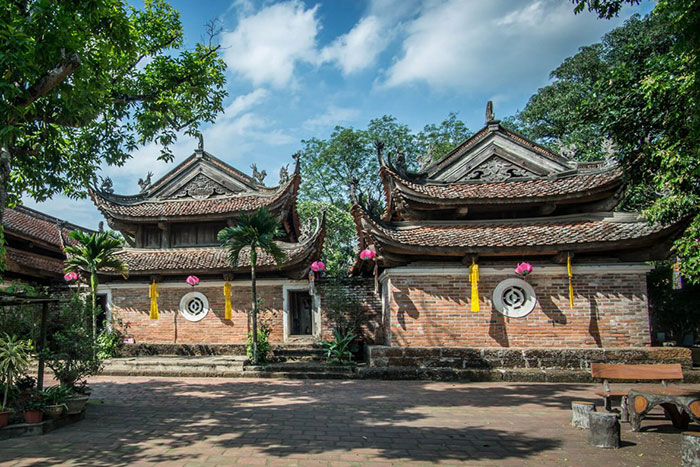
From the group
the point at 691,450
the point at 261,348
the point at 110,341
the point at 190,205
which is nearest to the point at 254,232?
the point at 261,348

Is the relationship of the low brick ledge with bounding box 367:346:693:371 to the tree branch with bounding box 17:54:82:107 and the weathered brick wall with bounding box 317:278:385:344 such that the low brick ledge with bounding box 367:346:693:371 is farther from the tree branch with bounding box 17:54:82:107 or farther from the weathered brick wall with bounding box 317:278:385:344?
the tree branch with bounding box 17:54:82:107

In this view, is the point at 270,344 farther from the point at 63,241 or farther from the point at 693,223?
the point at 693,223

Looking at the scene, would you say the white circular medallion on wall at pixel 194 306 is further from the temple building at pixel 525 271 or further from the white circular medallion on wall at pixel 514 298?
the white circular medallion on wall at pixel 514 298

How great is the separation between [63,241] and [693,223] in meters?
19.0

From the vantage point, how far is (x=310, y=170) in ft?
104

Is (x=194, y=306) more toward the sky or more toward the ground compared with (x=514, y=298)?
more toward the ground

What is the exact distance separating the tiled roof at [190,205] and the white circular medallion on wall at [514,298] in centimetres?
861

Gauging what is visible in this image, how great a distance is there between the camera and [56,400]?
22.8 feet

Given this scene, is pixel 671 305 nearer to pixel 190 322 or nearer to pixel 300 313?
pixel 300 313

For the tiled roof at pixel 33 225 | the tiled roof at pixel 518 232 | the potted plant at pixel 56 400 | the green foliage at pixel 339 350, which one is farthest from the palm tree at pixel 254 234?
the tiled roof at pixel 33 225

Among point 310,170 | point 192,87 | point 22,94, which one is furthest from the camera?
point 310,170

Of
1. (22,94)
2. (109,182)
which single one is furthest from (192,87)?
(109,182)

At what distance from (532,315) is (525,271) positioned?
1.22m

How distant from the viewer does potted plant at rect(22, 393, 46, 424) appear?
6461 mm
